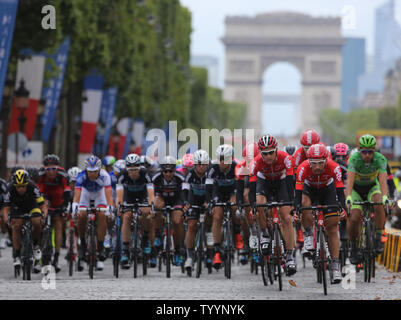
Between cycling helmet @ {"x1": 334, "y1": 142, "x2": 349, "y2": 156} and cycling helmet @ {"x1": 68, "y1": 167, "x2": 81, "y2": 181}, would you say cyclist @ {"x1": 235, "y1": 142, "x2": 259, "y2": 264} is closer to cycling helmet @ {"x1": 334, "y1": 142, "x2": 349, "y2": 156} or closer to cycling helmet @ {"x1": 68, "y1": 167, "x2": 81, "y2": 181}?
cycling helmet @ {"x1": 334, "y1": 142, "x2": 349, "y2": 156}

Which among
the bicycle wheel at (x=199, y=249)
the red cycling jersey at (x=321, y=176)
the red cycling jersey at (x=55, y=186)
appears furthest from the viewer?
the red cycling jersey at (x=55, y=186)

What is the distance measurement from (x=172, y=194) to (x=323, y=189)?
3918mm

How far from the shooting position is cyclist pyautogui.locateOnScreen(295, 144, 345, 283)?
520 inches

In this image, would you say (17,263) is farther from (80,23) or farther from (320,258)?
(80,23)

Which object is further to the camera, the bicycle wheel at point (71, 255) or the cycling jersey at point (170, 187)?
the cycling jersey at point (170, 187)

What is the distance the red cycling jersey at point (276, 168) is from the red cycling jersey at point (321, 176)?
1.80 ft

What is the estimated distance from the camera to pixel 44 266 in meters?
17.2

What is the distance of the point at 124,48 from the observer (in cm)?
3903

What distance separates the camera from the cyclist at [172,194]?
669 inches

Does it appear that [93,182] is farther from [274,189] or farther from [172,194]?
[274,189]

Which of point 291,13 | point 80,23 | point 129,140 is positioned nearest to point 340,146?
point 80,23

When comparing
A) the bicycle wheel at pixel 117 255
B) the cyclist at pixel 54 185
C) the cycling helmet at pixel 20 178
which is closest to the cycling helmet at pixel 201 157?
the bicycle wheel at pixel 117 255

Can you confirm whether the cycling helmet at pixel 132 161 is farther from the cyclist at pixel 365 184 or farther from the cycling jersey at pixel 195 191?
the cyclist at pixel 365 184
